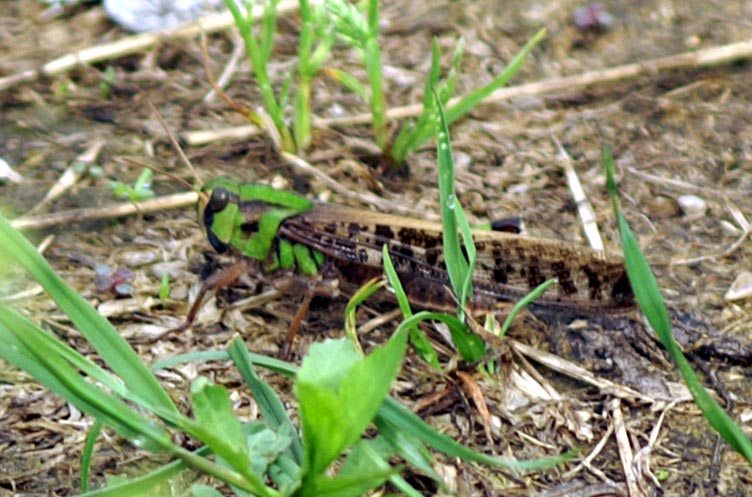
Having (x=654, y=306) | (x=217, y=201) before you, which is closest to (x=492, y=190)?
(x=217, y=201)

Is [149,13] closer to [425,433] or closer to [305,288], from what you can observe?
[305,288]

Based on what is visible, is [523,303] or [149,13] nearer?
[523,303]

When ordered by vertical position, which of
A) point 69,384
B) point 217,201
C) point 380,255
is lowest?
point 380,255

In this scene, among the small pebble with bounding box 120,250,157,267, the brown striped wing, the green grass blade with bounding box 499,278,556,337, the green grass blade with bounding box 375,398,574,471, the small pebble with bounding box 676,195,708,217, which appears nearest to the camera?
the green grass blade with bounding box 375,398,574,471

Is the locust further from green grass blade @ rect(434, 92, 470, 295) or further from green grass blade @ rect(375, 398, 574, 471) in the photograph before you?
green grass blade @ rect(375, 398, 574, 471)

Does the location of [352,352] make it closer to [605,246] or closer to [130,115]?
[605,246]

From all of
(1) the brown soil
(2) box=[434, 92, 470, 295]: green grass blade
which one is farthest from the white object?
(2) box=[434, 92, 470, 295]: green grass blade

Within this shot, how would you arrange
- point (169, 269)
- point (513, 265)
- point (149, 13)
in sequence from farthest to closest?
1. point (149, 13)
2. point (169, 269)
3. point (513, 265)
